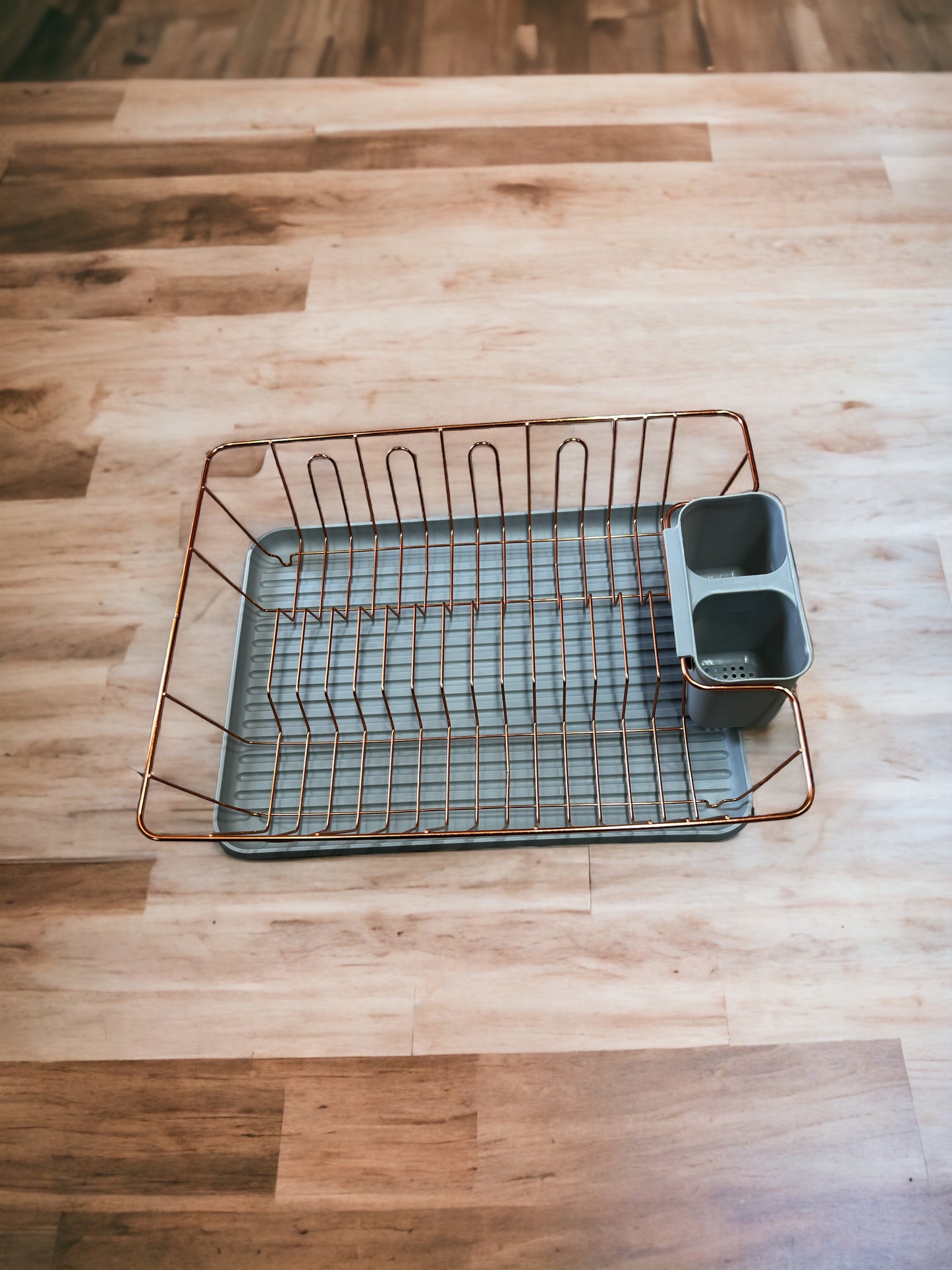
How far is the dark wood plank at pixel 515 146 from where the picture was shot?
182cm

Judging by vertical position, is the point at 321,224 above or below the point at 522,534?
above

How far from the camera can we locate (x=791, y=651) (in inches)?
45.0

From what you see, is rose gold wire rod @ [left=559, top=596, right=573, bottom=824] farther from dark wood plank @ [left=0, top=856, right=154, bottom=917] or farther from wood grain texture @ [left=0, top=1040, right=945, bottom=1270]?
dark wood plank @ [left=0, top=856, right=154, bottom=917]

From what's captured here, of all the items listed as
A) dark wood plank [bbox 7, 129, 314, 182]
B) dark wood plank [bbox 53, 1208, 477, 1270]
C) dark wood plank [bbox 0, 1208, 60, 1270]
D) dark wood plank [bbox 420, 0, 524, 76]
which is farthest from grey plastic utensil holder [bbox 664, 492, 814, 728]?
dark wood plank [bbox 420, 0, 524, 76]

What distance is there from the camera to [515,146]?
184 cm

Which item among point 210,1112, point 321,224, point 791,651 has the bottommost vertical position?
point 210,1112

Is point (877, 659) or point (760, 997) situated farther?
point (877, 659)

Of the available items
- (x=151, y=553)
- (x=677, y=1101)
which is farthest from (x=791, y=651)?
(x=151, y=553)

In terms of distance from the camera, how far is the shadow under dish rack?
1.19 metres

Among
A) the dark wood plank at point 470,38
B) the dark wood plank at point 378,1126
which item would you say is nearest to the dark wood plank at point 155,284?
the dark wood plank at point 470,38

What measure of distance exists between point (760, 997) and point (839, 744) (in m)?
0.38

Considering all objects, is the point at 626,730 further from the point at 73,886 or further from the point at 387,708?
the point at 73,886

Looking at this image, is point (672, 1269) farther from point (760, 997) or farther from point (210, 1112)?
point (210, 1112)

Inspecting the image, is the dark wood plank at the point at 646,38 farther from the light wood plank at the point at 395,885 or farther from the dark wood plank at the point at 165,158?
the light wood plank at the point at 395,885
